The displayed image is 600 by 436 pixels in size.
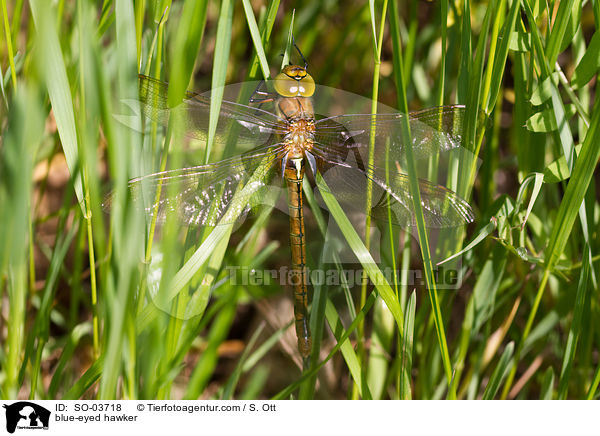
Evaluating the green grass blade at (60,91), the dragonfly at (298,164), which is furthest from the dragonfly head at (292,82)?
the green grass blade at (60,91)

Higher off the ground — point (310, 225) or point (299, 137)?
point (299, 137)

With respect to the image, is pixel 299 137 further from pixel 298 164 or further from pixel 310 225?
pixel 310 225

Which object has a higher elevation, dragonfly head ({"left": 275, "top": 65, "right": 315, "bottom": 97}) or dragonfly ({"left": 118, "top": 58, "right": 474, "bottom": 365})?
dragonfly head ({"left": 275, "top": 65, "right": 315, "bottom": 97})

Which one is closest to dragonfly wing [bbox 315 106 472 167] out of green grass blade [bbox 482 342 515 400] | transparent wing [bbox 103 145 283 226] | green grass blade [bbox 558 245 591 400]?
transparent wing [bbox 103 145 283 226]

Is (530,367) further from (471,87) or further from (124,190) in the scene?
(124,190)

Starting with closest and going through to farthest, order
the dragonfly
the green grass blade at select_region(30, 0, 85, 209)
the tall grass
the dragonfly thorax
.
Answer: the green grass blade at select_region(30, 0, 85, 209), the tall grass, the dragonfly, the dragonfly thorax

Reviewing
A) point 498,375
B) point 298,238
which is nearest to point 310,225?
point 298,238

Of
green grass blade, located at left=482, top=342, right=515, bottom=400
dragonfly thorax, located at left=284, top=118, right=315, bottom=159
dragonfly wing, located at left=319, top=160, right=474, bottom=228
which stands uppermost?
dragonfly thorax, located at left=284, top=118, right=315, bottom=159

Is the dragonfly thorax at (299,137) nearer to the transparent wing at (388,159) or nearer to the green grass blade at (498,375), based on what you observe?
the transparent wing at (388,159)

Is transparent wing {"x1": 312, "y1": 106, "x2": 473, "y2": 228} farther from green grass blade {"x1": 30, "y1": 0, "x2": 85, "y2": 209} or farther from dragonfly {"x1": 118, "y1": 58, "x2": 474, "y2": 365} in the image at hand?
green grass blade {"x1": 30, "y1": 0, "x2": 85, "y2": 209}
